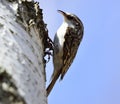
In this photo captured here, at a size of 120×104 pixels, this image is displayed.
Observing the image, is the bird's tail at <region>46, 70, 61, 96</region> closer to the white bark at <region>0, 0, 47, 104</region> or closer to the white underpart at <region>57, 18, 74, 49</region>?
the white underpart at <region>57, 18, 74, 49</region>

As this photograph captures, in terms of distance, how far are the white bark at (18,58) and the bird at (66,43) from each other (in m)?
1.19

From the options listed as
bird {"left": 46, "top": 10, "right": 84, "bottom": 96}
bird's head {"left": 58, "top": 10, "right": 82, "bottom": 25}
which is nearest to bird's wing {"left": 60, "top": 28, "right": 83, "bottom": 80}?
bird {"left": 46, "top": 10, "right": 84, "bottom": 96}

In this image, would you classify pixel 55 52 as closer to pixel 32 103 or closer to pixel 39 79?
pixel 39 79

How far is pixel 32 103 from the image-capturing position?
117 centimetres

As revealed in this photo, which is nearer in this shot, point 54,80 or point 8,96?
point 8,96

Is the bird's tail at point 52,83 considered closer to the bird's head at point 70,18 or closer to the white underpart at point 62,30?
the white underpart at point 62,30

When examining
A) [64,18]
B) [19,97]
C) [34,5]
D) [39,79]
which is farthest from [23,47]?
[64,18]

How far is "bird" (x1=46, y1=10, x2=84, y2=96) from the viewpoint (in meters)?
3.15

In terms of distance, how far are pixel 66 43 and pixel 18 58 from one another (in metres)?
2.01

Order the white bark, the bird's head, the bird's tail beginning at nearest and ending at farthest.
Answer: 1. the white bark
2. the bird's tail
3. the bird's head

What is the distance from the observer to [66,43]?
3.32 m

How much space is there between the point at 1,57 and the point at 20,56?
0.18 meters

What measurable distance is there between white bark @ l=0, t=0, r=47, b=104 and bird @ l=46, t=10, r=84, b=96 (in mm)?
1189

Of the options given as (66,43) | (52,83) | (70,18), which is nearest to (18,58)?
(52,83)
